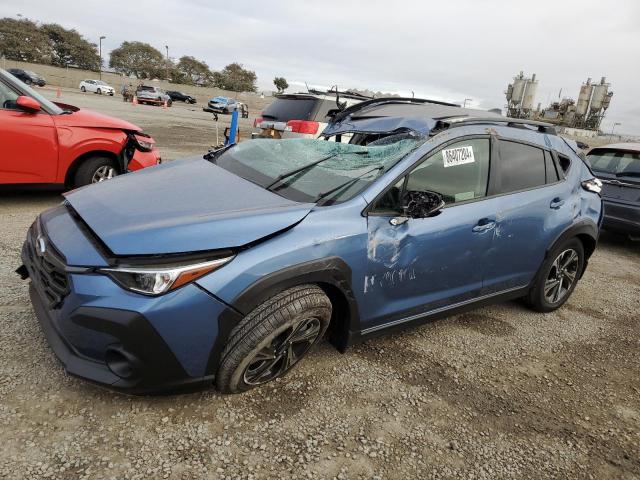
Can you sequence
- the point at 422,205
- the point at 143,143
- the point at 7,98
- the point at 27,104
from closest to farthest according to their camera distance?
the point at 422,205, the point at 27,104, the point at 7,98, the point at 143,143

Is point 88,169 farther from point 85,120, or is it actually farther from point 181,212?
point 181,212

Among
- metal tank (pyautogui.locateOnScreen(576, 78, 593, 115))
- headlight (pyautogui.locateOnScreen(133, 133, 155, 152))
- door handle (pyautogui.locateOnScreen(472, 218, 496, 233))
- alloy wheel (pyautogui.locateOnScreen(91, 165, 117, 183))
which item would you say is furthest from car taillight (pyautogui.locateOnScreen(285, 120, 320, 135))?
metal tank (pyautogui.locateOnScreen(576, 78, 593, 115))

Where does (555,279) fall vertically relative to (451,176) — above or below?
below

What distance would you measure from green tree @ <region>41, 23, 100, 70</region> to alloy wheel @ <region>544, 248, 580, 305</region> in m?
86.1

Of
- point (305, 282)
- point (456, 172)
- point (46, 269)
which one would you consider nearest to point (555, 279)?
point (456, 172)

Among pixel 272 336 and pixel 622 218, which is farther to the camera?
pixel 622 218

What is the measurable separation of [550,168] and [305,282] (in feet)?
8.18

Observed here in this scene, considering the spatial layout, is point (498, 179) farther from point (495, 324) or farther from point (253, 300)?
point (253, 300)

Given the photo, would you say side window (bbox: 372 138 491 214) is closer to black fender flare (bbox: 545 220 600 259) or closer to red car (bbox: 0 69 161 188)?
black fender flare (bbox: 545 220 600 259)

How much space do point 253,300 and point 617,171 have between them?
6.25 m

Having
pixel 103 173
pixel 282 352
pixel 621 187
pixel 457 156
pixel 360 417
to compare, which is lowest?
pixel 360 417

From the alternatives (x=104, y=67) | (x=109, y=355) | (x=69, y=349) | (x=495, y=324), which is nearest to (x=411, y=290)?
(x=495, y=324)

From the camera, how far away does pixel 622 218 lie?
6.07 meters

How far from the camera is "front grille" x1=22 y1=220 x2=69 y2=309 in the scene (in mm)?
2188
